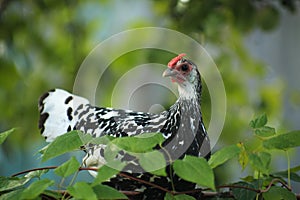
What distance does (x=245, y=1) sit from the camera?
49.7 inches

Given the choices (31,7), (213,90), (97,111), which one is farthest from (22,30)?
(213,90)

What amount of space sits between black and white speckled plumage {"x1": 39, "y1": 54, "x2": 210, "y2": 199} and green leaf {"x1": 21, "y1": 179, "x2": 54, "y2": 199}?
10cm

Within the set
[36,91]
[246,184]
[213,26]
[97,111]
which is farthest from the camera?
[36,91]

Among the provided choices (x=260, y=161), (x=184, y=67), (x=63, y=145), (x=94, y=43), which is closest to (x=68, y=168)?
(x=63, y=145)

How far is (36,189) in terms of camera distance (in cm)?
42

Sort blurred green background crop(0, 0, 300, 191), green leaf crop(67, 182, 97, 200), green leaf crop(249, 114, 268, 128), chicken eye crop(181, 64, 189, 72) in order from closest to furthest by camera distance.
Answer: green leaf crop(67, 182, 97, 200) < green leaf crop(249, 114, 268, 128) < chicken eye crop(181, 64, 189, 72) < blurred green background crop(0, 0, 300, 191)

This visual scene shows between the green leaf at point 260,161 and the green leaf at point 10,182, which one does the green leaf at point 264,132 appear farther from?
the green leaf at point 10,182

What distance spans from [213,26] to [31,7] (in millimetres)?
642

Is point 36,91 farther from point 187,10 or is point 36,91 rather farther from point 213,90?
point 213,90

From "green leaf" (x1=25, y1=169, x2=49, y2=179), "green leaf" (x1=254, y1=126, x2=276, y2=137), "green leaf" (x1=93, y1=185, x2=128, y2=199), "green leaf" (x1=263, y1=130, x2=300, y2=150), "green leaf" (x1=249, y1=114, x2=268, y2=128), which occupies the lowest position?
"green leaf" (x1=93, y1=185, x2=128, y2=199)

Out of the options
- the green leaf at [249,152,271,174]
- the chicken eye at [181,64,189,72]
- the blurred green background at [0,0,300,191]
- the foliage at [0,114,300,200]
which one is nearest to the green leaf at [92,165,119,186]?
the foliage at [0,114,300,200]

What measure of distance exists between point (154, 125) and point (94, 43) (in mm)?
1343

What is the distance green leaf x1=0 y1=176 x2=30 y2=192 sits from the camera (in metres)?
0.47

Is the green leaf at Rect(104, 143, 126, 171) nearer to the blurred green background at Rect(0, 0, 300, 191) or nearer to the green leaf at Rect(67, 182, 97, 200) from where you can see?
the green leaf at Rect(67, 182, 97, 200)
